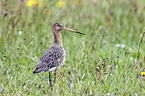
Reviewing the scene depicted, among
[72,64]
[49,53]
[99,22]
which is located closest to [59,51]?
[49,53]

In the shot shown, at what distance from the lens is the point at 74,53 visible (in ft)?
18.9

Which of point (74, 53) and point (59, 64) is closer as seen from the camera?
point (59, 64)

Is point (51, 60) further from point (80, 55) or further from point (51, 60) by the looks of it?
point (80, 55)

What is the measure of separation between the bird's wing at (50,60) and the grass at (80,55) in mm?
152

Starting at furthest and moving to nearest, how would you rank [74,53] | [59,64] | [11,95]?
[74,53] → [59,64] → [11,95]

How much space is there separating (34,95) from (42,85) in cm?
19

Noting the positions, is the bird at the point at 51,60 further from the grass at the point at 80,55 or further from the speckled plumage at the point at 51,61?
the grass at the point at 80,55

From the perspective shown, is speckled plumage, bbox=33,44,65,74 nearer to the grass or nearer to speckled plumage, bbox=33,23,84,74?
speckled plumage, bbox=33,23,84,74

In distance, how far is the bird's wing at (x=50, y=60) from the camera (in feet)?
14.9

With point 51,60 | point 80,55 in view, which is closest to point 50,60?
point 51,60

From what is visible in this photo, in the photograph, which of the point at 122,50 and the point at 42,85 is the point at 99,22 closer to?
the point at 122,50

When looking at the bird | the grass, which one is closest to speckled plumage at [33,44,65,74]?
the bird

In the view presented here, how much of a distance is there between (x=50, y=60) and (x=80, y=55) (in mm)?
1109

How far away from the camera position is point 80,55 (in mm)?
5664
